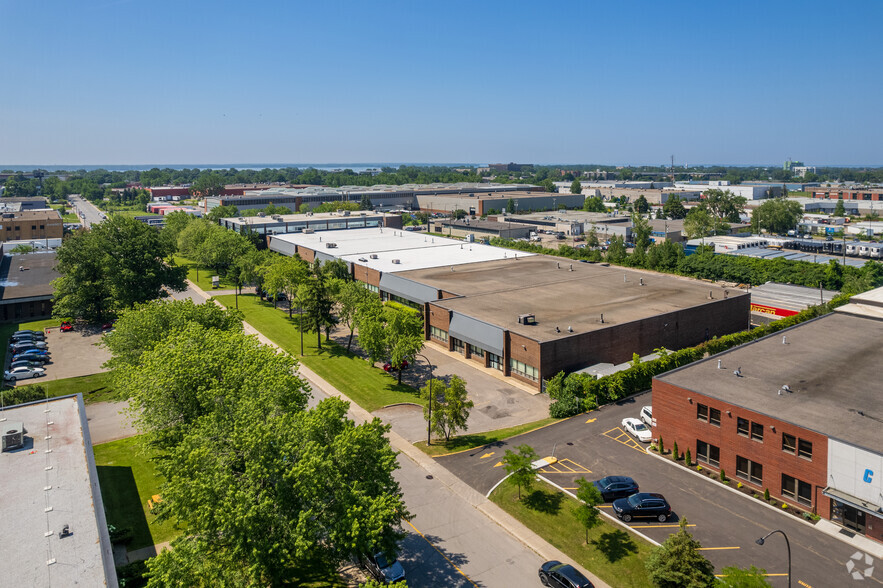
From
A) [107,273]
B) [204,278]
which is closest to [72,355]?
[107,273]

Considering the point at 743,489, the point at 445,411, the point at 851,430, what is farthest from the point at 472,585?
the point at 851,430

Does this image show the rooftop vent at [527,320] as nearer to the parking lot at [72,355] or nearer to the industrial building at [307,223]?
the parking lot at [72,355]

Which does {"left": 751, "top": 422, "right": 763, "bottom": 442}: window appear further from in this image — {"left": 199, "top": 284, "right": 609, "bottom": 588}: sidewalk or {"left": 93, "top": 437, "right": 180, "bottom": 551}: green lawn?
{"left": 93, "top": 437, "right": 180, "bottom": 551}: green lawn

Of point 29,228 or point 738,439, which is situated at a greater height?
point 29,228

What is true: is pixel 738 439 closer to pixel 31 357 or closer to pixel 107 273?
pixel 31 357

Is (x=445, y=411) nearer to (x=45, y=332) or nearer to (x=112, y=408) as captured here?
(x=112, y=408)
